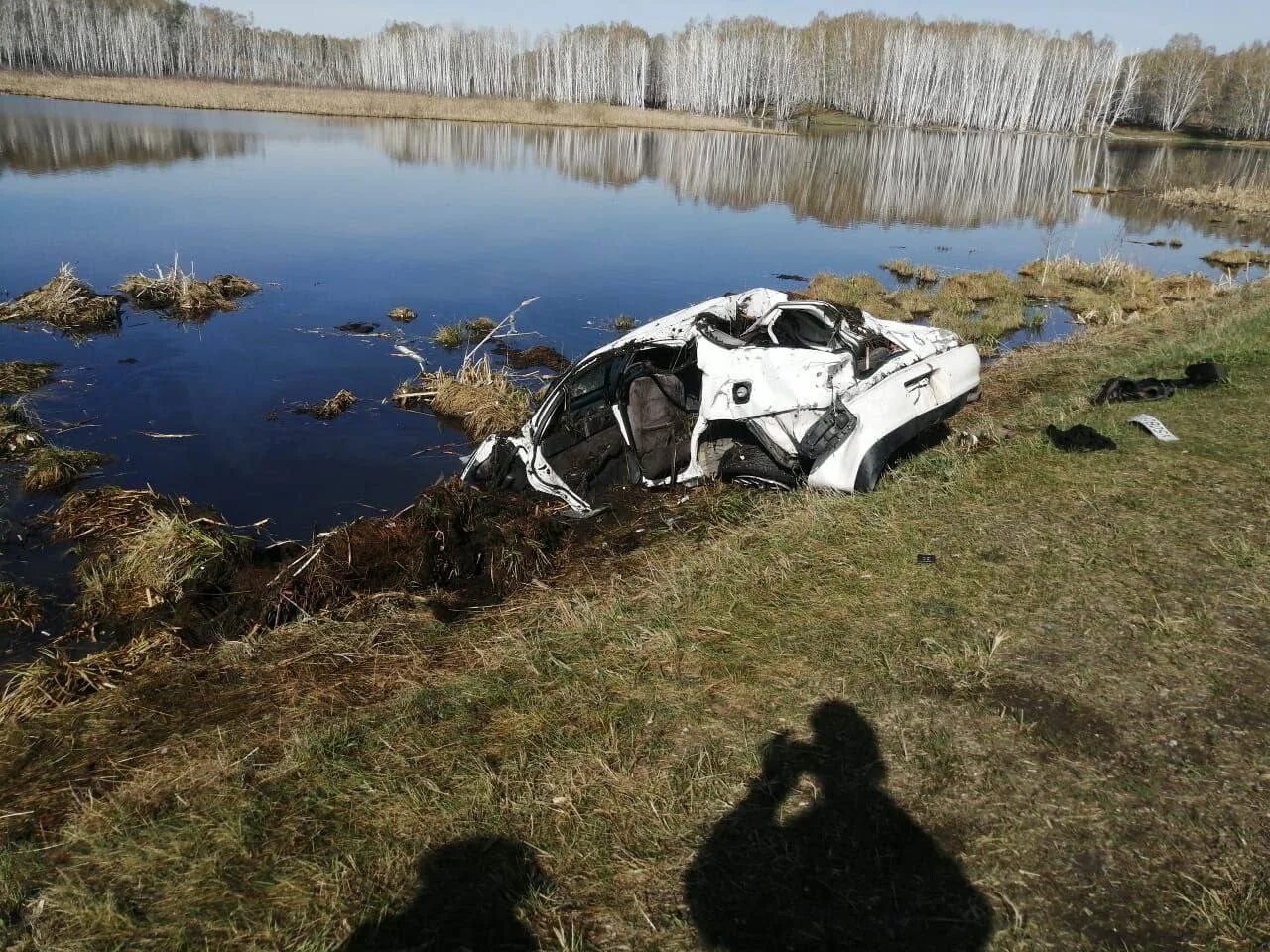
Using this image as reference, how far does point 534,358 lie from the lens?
1349cm

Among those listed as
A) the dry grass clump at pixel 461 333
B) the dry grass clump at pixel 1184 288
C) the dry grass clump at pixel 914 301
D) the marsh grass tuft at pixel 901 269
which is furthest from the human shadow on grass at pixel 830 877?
the marsh grass tuft at pixel 901 269

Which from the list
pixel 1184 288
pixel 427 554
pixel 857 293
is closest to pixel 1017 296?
pixel 857 293

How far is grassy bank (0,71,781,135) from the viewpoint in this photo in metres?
58.8

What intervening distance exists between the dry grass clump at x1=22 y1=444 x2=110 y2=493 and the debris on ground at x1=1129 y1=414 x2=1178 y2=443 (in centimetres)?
1093

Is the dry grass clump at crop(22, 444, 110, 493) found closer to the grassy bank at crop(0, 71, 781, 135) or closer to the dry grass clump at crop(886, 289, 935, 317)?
the dry grass clump at crop(886, 289, 935, 317)

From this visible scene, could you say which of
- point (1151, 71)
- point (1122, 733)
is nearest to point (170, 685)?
point (1122, 733)

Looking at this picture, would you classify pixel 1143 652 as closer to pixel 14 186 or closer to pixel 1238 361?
pixel 1238 361

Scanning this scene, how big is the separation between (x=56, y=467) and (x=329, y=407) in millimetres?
3262

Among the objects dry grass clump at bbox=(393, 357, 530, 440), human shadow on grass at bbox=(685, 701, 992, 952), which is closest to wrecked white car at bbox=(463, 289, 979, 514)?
dry grass clump at bbox=(393, 357, 530, 440)

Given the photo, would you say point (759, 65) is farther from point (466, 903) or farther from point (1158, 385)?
point (466, 903)

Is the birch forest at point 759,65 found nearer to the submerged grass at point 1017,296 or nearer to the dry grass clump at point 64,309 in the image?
the submerged grass at point 1017,296

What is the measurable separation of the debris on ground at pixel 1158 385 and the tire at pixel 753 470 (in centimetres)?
419

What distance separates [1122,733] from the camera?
366 cm

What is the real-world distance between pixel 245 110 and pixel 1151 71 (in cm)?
8868
